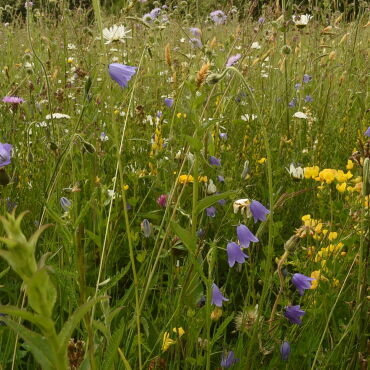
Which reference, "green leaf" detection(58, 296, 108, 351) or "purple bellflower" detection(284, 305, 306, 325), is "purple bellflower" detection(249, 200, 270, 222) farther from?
"green leaf" detection(58, 296, 108, 351)

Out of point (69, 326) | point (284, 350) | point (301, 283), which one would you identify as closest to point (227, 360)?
point (284, 350)

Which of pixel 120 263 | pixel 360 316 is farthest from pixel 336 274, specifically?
pixel 120 263

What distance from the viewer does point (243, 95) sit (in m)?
2.49

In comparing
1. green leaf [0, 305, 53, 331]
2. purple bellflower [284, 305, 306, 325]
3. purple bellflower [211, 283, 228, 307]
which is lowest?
purple bellflower [284, 305, 306, 325]

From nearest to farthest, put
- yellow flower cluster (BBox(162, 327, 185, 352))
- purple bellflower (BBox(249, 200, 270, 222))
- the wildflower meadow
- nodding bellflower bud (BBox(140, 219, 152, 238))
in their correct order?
the wildflower meadow → yellow flower cluster (BBox(162, 327, 185, 352)) → purple bellflower (BBox(249, 200, 270, 222)) → nodding bellflower bud (BBox(140, 219, 152, 238))

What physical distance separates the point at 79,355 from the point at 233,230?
96cm

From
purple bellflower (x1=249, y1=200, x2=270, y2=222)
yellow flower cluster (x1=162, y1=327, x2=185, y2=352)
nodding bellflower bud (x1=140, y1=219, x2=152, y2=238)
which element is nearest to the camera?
yellow flower cluster (x1=162, y1=327, x2=185, y2=352)

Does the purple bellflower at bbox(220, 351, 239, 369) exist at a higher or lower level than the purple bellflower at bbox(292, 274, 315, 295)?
lower

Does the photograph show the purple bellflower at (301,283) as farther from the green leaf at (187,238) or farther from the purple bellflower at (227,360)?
the green leaf at (187,238)

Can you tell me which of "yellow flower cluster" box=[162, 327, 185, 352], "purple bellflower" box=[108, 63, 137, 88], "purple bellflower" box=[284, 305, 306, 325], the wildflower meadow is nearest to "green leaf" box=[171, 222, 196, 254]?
the wildflower meadow

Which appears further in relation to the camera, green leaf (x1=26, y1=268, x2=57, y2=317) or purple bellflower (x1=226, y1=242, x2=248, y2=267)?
purple bellflower (x1=226, y1=242, x2=248, y2=267)

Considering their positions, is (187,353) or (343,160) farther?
(343,160)

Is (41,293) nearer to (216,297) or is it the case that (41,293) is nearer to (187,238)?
(187,238)

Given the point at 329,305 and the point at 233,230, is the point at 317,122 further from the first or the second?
the point at 329,305
